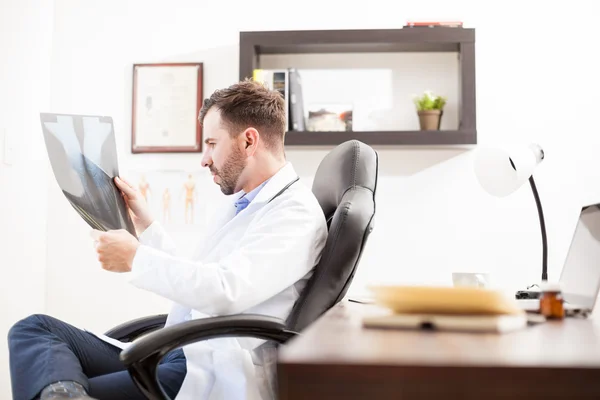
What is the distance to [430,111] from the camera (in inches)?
109

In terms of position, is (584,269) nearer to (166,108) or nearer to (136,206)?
(136,206)

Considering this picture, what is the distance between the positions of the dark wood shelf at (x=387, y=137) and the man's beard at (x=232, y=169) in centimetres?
97

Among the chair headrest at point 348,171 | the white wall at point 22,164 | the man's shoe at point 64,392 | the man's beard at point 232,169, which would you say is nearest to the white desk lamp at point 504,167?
the chair headrest at point 348,171

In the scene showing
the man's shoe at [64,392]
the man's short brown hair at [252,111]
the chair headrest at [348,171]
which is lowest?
the man's shoe at [64,392]

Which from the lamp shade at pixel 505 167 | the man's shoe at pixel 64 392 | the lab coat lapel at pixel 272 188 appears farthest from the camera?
the lamp shade at pixel 505 167

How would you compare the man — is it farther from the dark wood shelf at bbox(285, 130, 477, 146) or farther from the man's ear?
the dark wood shelf at bbox(285, 130, 477, 146)

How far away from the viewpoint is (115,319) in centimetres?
292

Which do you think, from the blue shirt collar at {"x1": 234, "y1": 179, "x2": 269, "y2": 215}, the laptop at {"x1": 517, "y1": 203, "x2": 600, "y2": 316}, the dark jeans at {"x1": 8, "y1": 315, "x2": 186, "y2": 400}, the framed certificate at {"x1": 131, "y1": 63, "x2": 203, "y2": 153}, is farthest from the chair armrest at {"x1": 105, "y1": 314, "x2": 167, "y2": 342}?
the framed certificate at {"x1": 131, "y1": 63, "x2": 203, "y2": 153}

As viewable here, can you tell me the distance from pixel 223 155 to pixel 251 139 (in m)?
0.09

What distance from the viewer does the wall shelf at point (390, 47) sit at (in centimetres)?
273

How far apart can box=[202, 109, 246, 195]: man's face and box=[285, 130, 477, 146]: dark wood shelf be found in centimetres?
95

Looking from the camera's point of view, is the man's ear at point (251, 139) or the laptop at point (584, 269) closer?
the laptop at point (584, 269)

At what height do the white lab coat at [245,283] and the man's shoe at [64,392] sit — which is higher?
the white lab coat at [245,283]

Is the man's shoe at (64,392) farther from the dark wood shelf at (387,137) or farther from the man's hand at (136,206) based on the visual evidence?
the dark wood shelf at (387,137)
